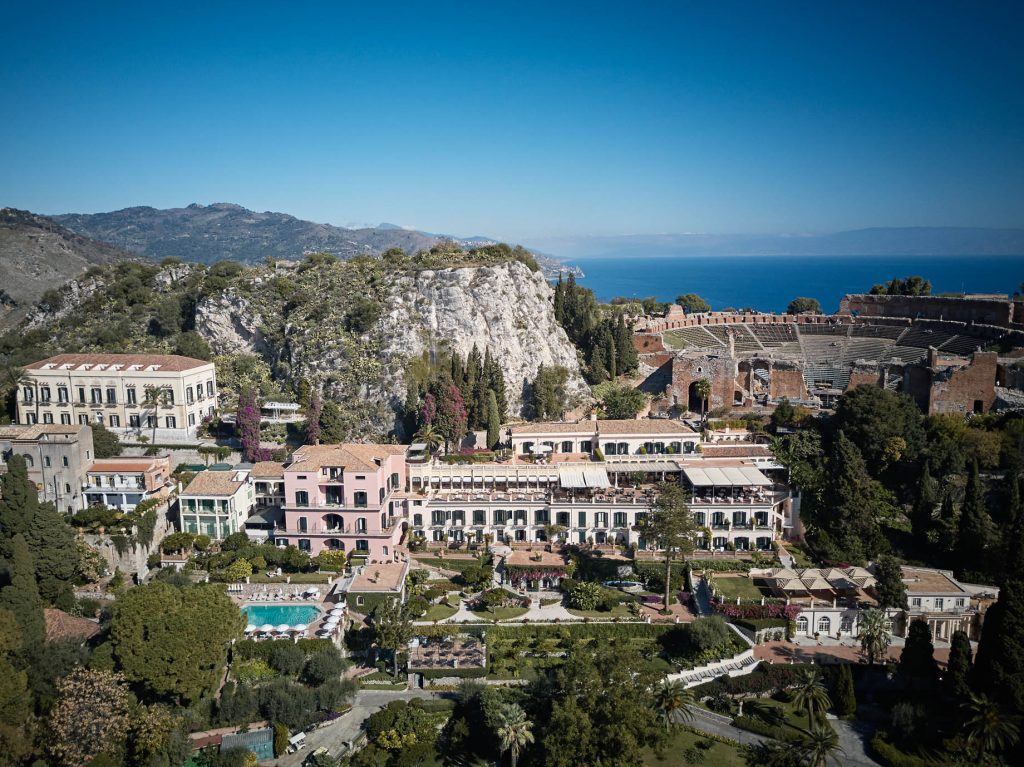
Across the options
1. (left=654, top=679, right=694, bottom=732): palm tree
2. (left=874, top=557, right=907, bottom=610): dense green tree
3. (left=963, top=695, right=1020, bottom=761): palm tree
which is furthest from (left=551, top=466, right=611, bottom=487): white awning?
(left=963, top=695, right=1020, bottom=761): palm tree

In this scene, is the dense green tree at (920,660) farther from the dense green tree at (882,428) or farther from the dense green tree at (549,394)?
the dense green tree at (549,394)

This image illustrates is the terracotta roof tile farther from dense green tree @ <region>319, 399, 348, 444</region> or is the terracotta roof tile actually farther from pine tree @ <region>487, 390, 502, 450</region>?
pine tree @ <region>487, 390, 502, 450</region>

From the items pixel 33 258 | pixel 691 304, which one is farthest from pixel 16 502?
pixel 33 258

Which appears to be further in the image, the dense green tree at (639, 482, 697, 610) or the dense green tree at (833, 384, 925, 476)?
the dense green tree at (833, 384, 925, 476)

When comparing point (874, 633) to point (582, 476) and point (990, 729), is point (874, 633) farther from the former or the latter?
point (582, 476)

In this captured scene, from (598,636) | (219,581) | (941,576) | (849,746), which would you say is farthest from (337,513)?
(941,576)
